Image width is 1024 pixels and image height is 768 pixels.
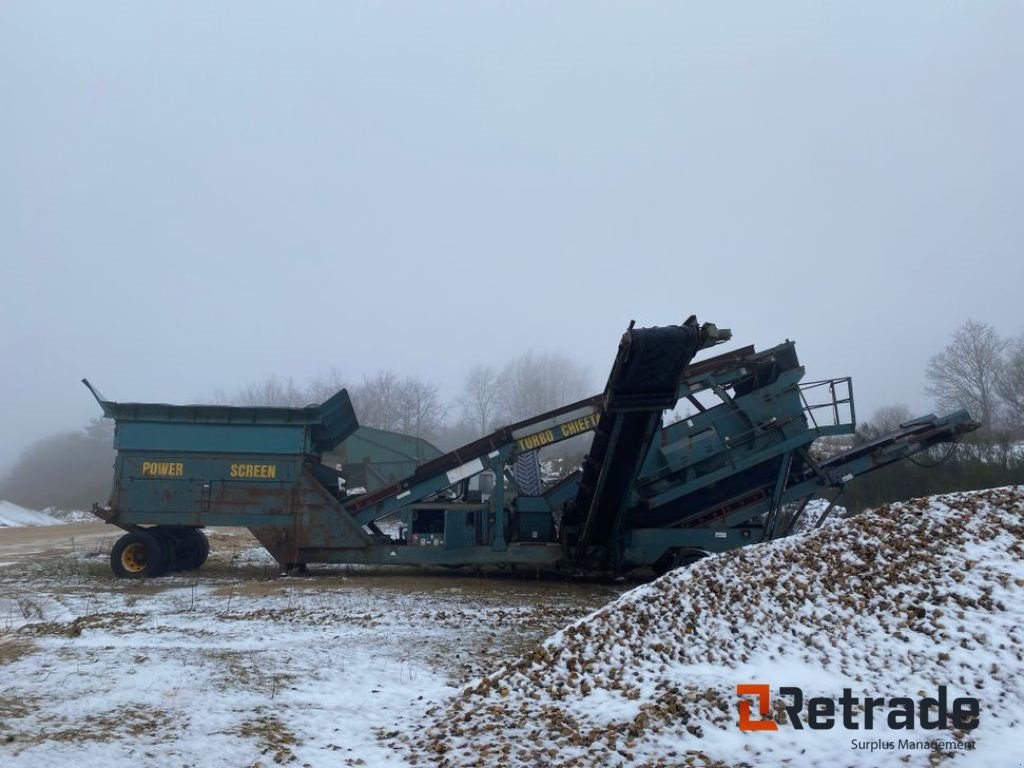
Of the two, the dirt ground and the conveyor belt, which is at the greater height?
the conveyor belt

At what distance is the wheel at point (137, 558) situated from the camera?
45.0 ft

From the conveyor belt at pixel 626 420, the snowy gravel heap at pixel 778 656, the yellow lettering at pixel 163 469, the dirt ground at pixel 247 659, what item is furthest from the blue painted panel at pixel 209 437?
the snowy gravel heap at pixel 778 656

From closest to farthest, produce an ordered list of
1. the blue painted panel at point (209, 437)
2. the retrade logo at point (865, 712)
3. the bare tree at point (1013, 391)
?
the retrade logo at point (865, 712), the blue painted panel at point (209, 437), the bare tree at point (1013, 391)

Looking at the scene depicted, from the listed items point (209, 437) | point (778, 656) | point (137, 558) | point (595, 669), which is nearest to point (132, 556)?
point (137, 558)

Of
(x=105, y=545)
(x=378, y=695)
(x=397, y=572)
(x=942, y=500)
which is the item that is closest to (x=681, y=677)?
(x=378, y=695)

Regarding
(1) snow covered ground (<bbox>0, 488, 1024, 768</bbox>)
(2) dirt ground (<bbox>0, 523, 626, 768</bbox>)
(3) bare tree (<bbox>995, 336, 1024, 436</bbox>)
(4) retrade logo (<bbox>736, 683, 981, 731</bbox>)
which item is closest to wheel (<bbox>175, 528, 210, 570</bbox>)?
(2) dirt ground (<bbox>0, 523, 626, 768</bbox>)

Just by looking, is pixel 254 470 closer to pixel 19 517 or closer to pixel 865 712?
pixel 865 712

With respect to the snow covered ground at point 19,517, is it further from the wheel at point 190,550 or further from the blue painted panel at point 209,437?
the blue painted panel at point 209,437

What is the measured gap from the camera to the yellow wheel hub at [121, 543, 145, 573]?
13750mm

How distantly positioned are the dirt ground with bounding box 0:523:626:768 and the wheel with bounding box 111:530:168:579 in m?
0.34

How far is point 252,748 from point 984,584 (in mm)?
5746

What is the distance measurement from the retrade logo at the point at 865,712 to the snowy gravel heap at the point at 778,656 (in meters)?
0.07

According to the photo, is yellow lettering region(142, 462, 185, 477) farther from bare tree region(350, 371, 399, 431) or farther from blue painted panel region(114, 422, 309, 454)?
bare tree region(350, 371, 399, 431)

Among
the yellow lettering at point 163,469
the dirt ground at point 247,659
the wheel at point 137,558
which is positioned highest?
the yellow lettering at point 163,469
